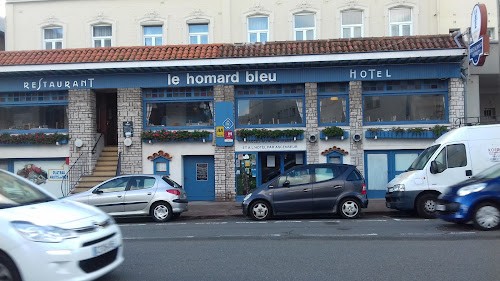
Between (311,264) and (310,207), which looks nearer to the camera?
(311,264)

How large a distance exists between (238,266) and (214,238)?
2647 mm

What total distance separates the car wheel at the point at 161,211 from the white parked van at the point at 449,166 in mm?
6463

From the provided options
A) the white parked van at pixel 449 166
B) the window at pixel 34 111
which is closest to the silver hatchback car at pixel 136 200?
the white parked van at pixel 449 166

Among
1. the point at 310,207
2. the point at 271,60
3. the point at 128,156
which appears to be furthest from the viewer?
the point at 128,156

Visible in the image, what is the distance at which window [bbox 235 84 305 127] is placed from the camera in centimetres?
1759

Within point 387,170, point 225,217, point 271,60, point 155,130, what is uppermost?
point 271,60

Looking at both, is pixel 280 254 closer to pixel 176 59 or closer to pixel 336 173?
pixel 336 173

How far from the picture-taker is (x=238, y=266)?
675cm

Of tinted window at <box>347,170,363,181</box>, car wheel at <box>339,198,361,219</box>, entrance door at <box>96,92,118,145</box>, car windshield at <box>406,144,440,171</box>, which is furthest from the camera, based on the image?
entrance door at <box>96,92,118,145</box>

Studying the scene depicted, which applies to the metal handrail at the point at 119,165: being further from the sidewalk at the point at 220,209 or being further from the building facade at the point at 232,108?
the sidewalk at the point at 220,209

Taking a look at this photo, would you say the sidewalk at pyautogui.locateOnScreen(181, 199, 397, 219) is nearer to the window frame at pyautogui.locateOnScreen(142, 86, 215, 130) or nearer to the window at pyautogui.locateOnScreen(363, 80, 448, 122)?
the window frame at pyautogui.locateOnScreen(142, 86, 215, 130)

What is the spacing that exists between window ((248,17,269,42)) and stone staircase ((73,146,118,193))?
291 inches

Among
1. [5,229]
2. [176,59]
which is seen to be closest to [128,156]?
[176,59]

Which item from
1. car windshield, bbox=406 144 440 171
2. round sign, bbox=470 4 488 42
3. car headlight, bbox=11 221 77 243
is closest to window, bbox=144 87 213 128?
car windshield, bbox=406 144 440 171
